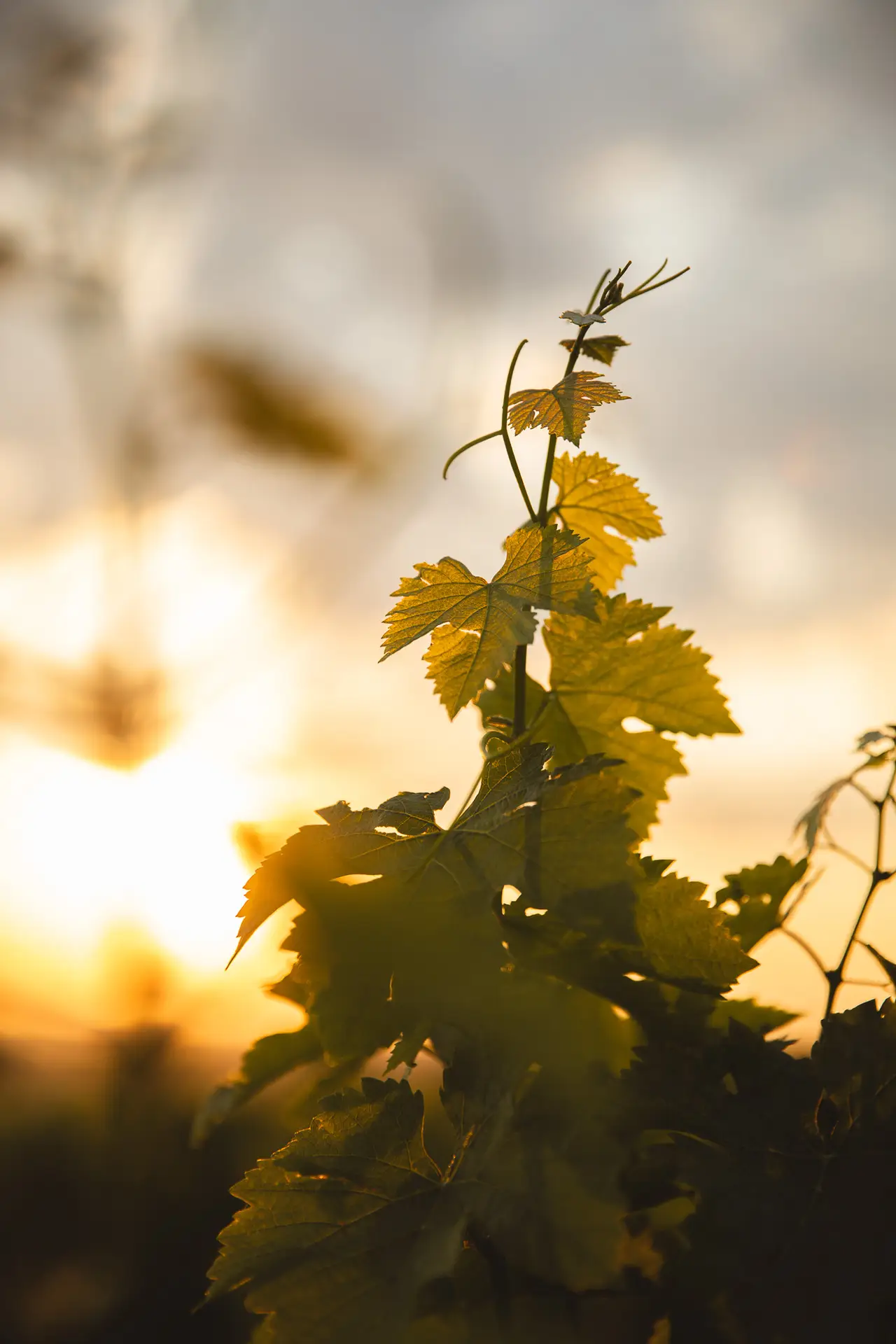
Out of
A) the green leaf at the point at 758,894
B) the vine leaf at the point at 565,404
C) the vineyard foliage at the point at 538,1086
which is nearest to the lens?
the vineyard foliage at the point at 538,1086

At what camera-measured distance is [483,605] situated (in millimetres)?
456

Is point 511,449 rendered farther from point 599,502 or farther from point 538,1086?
point 538,1086

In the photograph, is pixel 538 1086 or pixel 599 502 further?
pixel 599 502

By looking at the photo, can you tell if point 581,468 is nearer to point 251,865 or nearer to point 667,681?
point 667,681

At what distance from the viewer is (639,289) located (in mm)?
459

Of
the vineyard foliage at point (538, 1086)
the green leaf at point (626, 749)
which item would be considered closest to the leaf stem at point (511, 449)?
the vineyard foliage at point (538, 1086)

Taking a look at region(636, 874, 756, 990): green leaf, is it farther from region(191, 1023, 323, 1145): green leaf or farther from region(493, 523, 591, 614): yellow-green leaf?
region(191, 1023, 323, 1145): green leaf

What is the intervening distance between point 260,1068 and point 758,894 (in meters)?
0.34

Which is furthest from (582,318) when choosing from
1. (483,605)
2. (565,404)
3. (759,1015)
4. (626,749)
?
(759,1015)

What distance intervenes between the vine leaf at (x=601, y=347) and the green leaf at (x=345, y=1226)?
397mm

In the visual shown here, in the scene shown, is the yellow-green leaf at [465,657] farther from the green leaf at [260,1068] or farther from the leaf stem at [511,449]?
the green leaf at [260,1068]

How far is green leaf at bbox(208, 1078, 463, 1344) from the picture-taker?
37cm

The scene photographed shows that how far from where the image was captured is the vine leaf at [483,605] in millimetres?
418

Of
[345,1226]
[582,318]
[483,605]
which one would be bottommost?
[345,1226]
